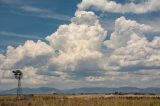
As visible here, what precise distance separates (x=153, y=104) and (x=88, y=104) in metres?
6.04

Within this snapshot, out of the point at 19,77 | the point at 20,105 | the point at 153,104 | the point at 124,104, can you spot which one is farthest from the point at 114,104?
the point at 19,77

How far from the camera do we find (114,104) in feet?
124

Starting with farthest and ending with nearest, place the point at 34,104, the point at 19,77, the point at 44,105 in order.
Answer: the point at 19,77, the point at 34,104, the point at 44,105

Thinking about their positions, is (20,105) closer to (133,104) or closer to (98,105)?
(98,105)

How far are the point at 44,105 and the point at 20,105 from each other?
4.27m

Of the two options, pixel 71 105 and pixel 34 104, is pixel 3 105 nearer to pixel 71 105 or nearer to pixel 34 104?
pixel 34 104

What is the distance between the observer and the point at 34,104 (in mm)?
39250

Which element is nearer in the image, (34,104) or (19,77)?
(34,104)

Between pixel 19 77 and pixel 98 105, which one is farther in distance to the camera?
pixel 19 77

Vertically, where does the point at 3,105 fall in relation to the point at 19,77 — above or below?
below

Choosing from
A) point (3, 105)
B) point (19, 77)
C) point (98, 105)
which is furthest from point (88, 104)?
point (19, 77)

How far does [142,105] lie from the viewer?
122 feet

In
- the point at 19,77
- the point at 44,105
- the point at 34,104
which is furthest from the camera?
the point at 19,77

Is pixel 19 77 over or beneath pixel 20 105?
over
